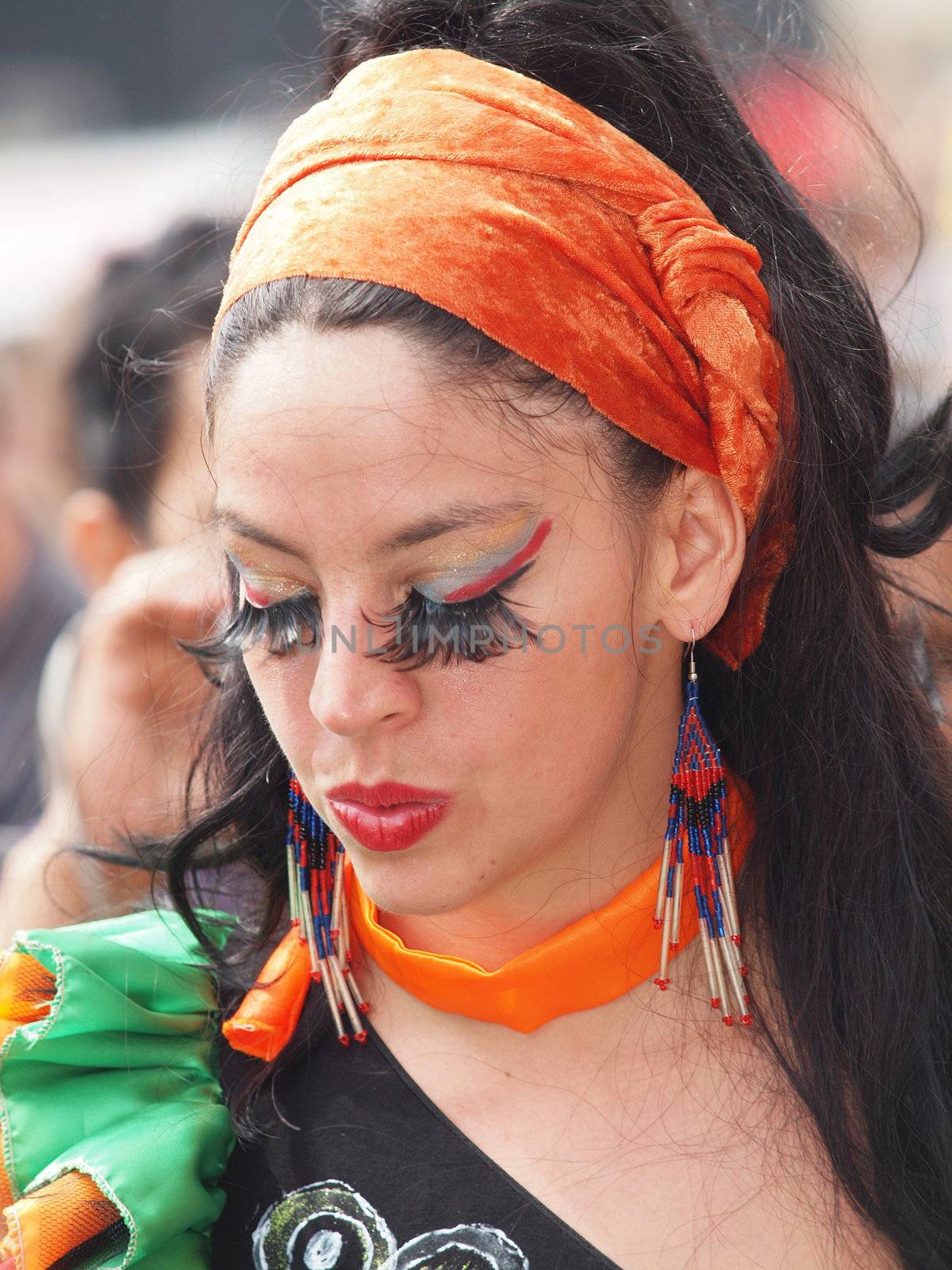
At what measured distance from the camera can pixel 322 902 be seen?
1318mm

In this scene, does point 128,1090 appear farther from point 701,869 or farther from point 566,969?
point 701,869

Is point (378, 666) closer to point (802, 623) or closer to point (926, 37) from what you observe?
point (802, 623)

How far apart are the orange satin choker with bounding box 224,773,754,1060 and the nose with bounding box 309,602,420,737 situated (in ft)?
0.93

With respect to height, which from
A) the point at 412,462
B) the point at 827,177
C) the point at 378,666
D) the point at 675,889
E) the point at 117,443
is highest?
the point at 827,177

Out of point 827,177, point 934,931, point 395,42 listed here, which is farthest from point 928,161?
point 934,931

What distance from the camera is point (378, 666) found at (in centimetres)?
104

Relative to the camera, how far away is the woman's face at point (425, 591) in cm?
101

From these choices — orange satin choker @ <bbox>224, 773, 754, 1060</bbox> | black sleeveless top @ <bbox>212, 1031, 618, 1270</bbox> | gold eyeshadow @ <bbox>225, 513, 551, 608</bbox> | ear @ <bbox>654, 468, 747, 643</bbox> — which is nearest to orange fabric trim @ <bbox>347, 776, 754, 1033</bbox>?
orange satin choker @ <bbox>224, 773, 754, 1060</bbox>

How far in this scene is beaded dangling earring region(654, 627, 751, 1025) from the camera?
1201 mm

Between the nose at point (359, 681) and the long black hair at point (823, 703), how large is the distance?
0.82 feet

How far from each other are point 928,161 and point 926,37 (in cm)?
62

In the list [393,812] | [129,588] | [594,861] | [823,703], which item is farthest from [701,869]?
[129,588]

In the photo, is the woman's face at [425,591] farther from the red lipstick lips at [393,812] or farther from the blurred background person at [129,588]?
the blurred background person at [129,588]

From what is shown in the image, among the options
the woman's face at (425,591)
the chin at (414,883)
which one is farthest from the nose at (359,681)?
the chin at (414,883)
